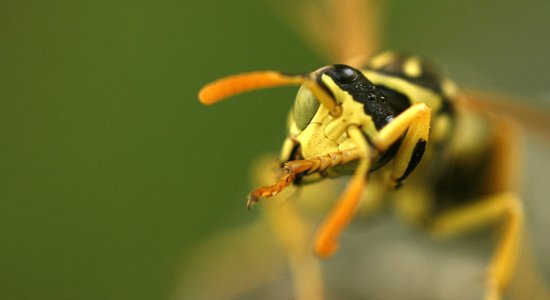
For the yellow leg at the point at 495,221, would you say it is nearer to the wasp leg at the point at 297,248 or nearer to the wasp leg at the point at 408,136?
the wasp leg at the point at 297,248

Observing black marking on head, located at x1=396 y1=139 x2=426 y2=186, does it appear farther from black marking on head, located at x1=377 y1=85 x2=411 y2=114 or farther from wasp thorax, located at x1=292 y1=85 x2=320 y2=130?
wasp thorax, located at x1=292 y1=85 x2=320 y2=130

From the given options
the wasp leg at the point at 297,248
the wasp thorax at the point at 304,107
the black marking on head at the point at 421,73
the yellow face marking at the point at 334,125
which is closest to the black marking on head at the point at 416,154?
the yellow face marking at the point at 334,125

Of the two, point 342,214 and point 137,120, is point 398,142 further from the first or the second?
point 137,120

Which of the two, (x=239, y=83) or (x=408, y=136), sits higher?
(x=239, y=83)

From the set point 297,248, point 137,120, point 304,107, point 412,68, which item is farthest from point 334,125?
point 137,120

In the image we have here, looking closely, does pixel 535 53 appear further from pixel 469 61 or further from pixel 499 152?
pixel 499 152

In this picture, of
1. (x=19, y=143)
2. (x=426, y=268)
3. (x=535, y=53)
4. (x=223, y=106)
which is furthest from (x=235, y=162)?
(x=426, y=268)
